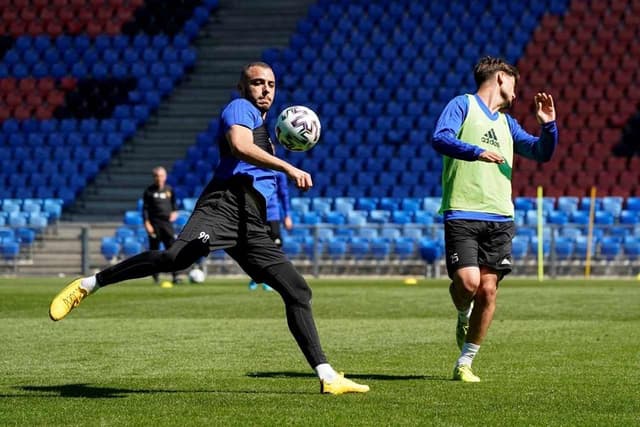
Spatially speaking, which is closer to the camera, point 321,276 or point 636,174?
point 321,276

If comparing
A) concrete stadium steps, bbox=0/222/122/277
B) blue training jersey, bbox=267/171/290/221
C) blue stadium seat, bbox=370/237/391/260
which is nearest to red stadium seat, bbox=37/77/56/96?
concrete stadium steps, bbox=0/222/122/277

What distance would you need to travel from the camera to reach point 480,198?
337 inches

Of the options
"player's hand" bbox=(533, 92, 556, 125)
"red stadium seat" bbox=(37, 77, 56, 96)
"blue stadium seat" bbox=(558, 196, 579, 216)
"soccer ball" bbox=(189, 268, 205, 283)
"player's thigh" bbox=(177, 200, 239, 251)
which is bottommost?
"soccer ball" bbox=(189, 268, 205, 283)

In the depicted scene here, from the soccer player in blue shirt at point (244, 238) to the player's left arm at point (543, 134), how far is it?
1.93m

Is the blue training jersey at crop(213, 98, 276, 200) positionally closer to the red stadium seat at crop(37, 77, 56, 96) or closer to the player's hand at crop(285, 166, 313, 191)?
the player's hand at crop(285, 166, 313, 191)

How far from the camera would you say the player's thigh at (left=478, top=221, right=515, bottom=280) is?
8594 mm

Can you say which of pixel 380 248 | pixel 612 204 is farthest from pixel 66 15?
pixel 612 204

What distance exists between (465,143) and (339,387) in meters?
1.78

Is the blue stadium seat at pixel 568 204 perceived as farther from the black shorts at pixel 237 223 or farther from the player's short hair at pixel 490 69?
the black shorts at pixel 237 223

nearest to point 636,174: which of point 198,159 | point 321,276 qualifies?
point 321,276

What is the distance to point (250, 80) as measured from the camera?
7910 millimetres

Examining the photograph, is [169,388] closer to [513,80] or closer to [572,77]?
[513,80]

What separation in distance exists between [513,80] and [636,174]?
2249 centimetres

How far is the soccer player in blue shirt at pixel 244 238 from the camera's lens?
781 cm
